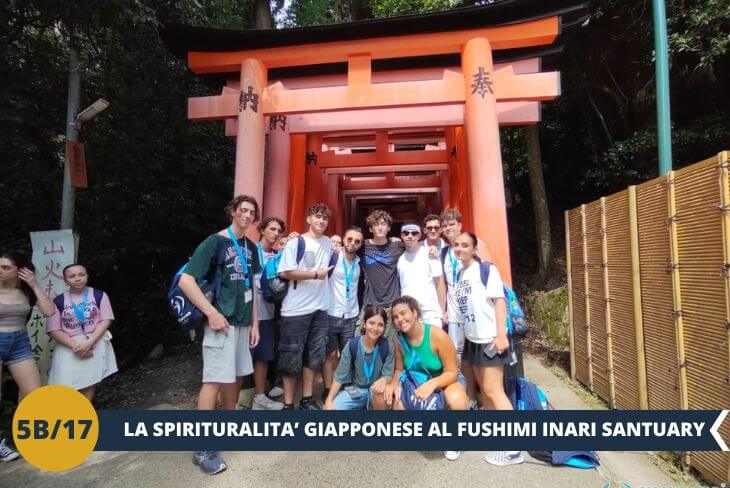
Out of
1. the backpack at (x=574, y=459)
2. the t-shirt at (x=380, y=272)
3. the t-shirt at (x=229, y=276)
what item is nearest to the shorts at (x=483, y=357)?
the backpack at (x=574, y=459)

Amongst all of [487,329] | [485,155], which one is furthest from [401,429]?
[485,155]

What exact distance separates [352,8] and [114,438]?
1147 cm

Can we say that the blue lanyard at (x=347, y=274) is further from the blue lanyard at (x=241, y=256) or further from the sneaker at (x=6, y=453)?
the sneaker at (x=6, y=453)

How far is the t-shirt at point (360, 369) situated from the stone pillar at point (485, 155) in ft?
6.13

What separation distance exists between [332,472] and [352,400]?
0.47 meters

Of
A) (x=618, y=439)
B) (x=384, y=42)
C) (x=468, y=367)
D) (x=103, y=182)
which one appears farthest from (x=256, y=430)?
(x=103, y=182)

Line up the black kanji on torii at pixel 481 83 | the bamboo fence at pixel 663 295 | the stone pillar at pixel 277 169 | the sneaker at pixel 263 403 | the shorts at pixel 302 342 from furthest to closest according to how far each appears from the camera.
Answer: the stone pillar at pixel 277 169 → the black kanji on torii at pixel 481 83 → the sneaker at pixel 263 403 → the shorts at pixel 302 342 → the bamboo fence at pixel 663 295

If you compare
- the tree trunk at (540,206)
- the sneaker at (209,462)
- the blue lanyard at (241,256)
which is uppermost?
the tree trunk at (540,206)

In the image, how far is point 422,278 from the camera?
3.28 meters

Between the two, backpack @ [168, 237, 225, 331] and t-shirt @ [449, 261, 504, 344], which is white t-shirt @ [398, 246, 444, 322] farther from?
backpack @ [168, 237, 225, 331]

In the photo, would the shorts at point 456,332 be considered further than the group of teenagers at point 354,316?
Yes

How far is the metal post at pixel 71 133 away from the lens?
3867 mm

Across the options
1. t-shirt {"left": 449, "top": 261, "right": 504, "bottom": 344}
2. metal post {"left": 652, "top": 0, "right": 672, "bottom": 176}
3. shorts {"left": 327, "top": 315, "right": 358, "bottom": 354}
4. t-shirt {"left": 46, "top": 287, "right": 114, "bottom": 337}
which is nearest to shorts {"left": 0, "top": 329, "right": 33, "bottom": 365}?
t-shirt {"left": 46, "top": 287, "right": 114, "bottom": 337}

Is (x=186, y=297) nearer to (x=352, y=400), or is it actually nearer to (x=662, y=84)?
(x=352, y=400)
